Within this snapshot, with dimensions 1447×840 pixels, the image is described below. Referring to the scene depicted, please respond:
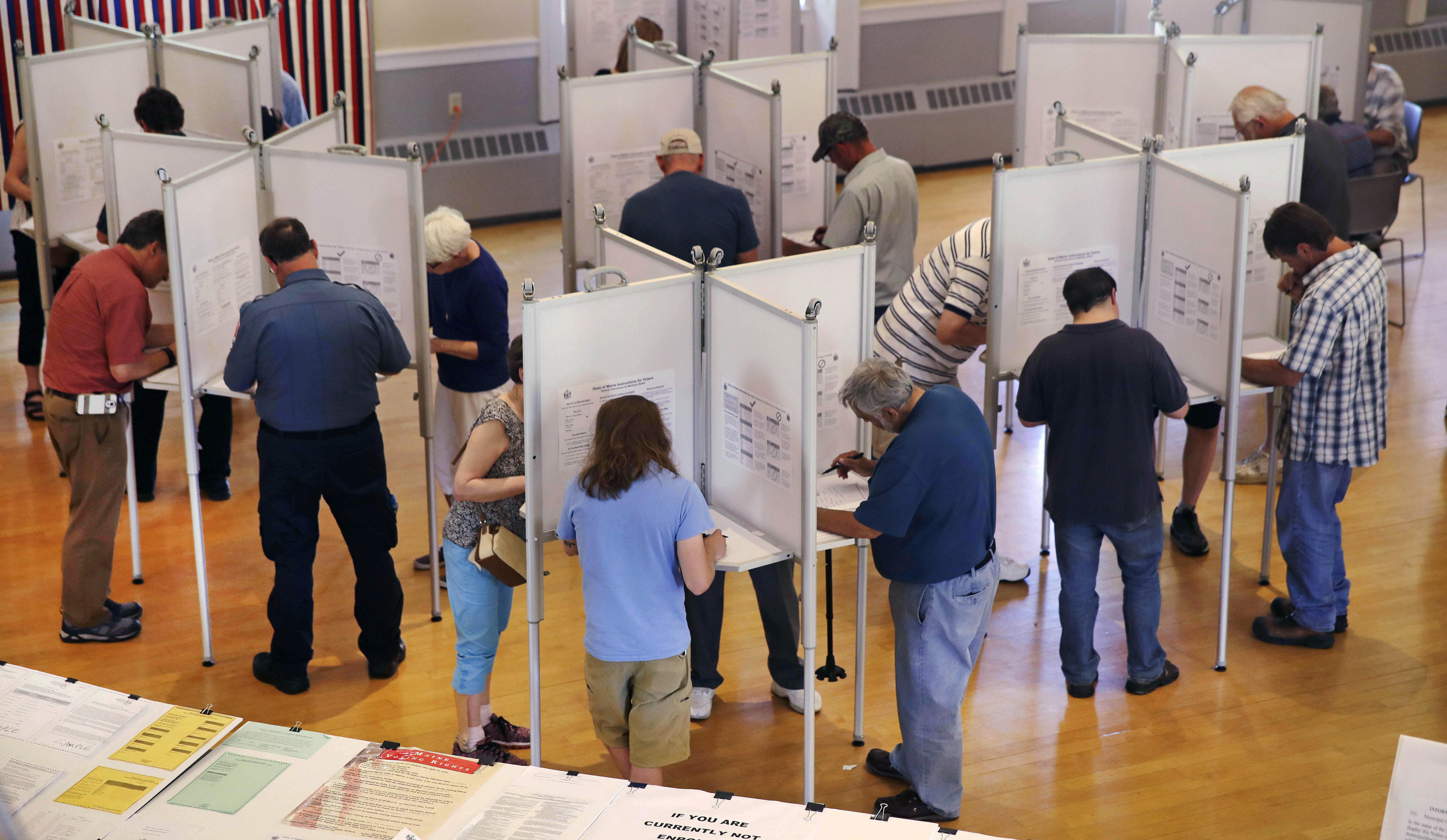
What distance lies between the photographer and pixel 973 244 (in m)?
4.64

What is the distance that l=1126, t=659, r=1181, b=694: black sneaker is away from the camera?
14.6 feet

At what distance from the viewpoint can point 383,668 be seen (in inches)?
180

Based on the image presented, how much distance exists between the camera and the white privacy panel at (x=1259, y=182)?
4.69 metres

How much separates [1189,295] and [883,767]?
5.95 feet

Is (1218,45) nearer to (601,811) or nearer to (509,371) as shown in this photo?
(509,371)

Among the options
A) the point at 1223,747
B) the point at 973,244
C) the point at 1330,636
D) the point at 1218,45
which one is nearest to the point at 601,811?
the point at 1223,747

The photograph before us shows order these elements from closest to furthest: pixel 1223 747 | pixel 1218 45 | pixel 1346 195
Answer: pixel 1223 747, pixel 1346 195, pixel 1218 45

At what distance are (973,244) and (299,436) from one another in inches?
88.1

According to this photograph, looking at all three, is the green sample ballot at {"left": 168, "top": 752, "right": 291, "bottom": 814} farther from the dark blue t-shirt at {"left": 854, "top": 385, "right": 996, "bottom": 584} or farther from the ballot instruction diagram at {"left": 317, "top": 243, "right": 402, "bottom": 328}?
the ballot instruction diagram at {"left": 317, "top": 243, "right": 402, "bottom": 328}

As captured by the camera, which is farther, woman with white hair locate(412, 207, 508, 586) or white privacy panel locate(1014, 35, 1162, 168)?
white privacy panel locate(1014, 35, 1162, 168)

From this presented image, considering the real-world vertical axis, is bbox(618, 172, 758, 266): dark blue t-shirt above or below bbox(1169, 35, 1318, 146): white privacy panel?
below

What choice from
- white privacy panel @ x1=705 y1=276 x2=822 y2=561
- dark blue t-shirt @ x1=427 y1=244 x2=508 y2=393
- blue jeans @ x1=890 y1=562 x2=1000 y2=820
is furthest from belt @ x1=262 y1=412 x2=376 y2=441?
blue jeans @ x1=890 y1=562 x2=1000 y2=820

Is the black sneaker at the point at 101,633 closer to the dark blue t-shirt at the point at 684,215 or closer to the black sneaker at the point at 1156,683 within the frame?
the dark blue t-shirt at the point at 684,215

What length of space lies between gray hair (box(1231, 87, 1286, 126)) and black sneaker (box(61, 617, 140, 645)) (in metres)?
4.58
